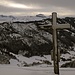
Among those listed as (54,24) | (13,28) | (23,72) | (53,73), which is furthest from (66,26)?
(13,28)

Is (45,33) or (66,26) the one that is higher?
(66,26)

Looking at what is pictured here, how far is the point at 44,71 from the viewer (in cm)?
688

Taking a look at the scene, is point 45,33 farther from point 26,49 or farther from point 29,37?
point 26,49

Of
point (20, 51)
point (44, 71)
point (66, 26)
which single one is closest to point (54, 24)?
point (66, 26)

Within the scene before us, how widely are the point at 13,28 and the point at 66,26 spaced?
23.0m

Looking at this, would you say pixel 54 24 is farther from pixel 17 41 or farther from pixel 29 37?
pixel 29 37

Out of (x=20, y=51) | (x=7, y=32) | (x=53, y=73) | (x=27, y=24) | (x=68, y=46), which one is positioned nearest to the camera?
(x=53, y=73)

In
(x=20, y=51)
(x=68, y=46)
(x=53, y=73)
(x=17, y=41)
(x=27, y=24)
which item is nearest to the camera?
(x=53, y=73)

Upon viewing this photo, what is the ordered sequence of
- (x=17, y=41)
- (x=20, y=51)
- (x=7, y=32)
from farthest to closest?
(x=7, y=32) → (x=17, y=41) → (x=20, y=51)

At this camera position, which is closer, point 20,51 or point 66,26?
point 66,26

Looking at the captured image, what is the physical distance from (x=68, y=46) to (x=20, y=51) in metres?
8.09

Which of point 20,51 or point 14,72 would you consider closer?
point 14,72

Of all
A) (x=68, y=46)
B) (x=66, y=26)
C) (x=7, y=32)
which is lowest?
(x=68, y=46)

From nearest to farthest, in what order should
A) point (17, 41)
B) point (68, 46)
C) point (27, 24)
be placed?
point (17, 41) → point (68, 46) → point (27, 24)
